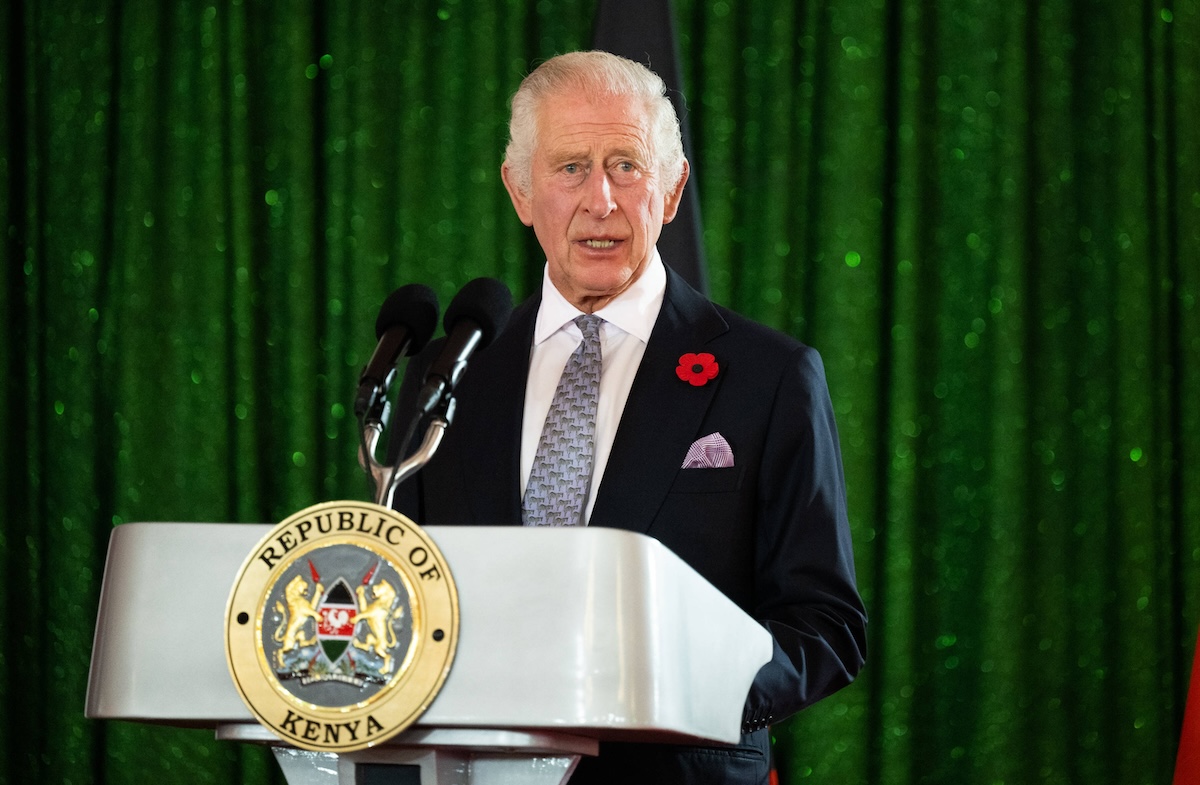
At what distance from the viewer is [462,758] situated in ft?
3.44

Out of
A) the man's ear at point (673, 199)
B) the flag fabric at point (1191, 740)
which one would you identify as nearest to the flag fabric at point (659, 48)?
the man's ear at point (673, 199)

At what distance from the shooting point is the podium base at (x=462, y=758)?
0.98 m

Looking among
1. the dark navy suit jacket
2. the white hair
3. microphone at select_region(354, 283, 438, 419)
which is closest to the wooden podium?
microphone at select_region(354, 283, 438, 419)

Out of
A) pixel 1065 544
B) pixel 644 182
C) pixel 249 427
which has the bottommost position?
pixel 1065 544

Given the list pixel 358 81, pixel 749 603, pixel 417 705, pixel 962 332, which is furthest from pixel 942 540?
pixel 417 705

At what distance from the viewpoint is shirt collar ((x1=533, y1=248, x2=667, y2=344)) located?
5.83ft

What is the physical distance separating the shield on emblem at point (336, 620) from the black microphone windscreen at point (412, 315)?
359mm

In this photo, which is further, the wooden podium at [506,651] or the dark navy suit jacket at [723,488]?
the dark navy suit jacket at [723,488]

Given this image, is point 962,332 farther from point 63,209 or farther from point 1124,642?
point 63,209

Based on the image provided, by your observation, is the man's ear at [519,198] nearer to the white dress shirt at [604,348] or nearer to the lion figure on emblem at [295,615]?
the white dress shirt at [604,348]

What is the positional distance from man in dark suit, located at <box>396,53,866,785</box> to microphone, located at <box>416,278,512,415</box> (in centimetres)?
36

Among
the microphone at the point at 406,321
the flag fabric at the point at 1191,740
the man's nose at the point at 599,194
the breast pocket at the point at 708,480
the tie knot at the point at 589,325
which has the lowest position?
the flag fabric at the point at 1191,740

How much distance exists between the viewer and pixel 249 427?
319 centimetres

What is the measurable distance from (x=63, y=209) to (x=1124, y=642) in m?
2.62
